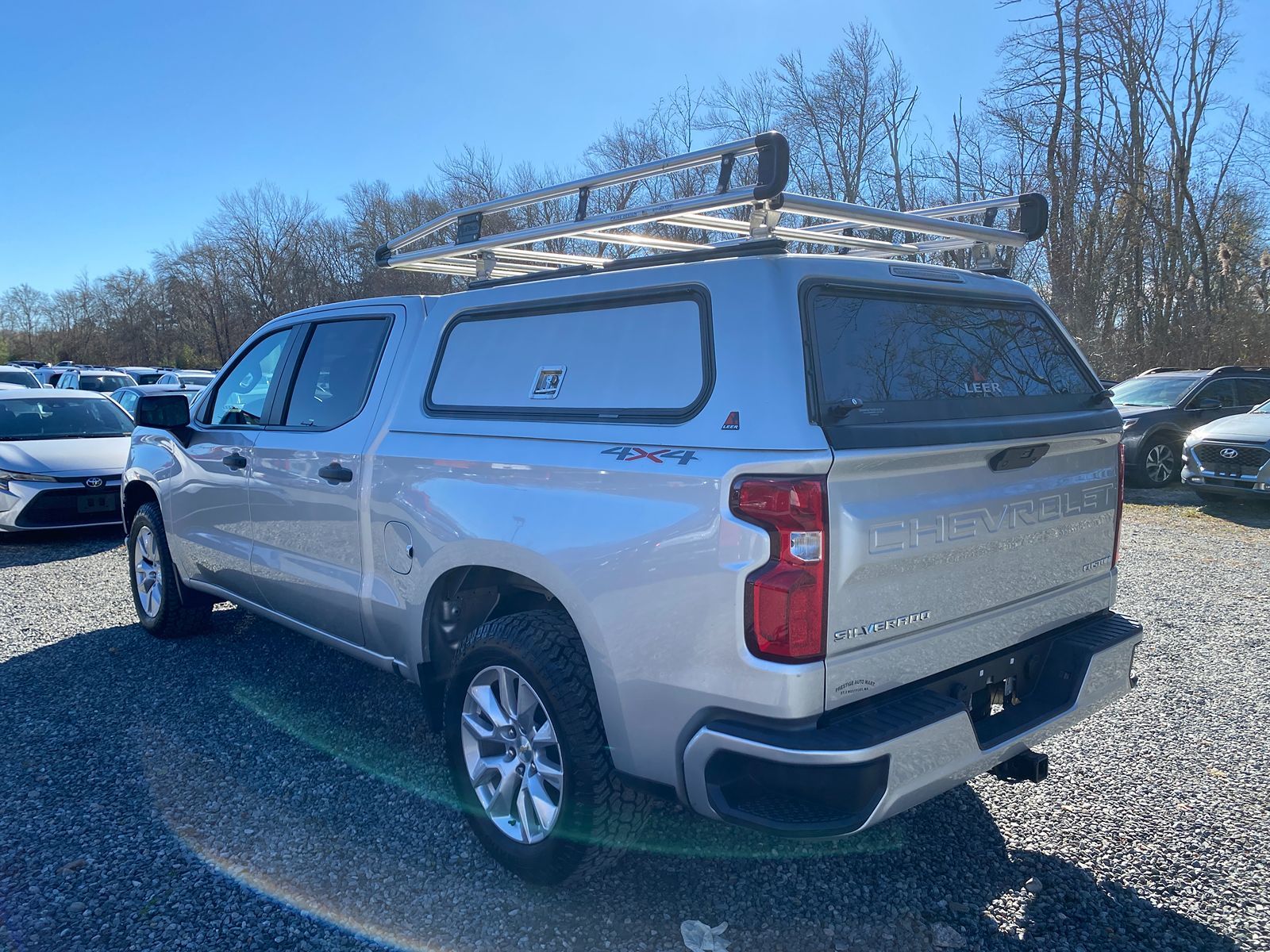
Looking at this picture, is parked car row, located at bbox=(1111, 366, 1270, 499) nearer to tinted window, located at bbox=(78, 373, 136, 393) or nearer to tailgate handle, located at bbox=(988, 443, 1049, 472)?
tailgate handle, located at bbox=(988, 443, 1049, 472)

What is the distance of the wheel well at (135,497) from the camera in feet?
19.1

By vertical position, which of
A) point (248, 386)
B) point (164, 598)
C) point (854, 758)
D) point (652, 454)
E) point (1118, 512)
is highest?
point (248, 386)

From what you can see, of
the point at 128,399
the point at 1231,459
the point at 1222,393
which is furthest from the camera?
the point at 128,399

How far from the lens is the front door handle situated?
3785mm

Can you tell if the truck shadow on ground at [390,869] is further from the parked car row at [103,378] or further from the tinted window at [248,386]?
the parked car row at [103,378]

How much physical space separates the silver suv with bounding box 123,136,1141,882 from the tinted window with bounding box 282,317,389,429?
0.10 metres

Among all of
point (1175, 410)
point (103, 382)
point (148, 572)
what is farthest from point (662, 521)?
point (103, 382)

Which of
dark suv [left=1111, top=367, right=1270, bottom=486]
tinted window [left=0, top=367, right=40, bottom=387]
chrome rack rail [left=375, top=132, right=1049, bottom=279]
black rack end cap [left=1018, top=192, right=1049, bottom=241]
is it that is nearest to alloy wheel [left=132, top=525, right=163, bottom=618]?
chrome rack rail [left=375, top=132, right=1049, bottom=279]

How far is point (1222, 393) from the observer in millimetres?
12938

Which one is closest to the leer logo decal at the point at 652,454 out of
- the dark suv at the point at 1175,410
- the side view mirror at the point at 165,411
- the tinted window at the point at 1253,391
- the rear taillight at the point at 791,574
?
the rear taillight at the point at 791,574

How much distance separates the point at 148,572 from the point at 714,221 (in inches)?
176

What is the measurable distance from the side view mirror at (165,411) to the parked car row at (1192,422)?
35.9 ft

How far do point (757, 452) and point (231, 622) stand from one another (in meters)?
4.92

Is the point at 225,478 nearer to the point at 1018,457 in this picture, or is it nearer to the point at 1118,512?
the point at 1018,457
